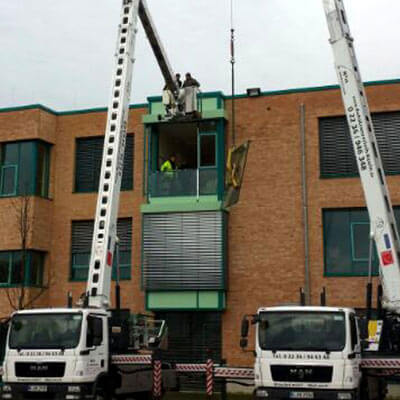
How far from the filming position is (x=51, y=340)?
15703 millimetres

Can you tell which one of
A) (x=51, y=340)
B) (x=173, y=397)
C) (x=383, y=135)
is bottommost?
(x=173, y=397)

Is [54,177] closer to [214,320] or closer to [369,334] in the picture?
[214,320]

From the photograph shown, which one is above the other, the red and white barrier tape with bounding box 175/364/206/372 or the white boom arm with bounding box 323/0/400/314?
the white boom arm with bounding box 323/0/400/314

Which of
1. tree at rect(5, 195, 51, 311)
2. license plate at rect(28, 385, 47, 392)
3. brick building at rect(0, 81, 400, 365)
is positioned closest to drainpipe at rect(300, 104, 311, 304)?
brick building at rect(0, 81, 400, 365)

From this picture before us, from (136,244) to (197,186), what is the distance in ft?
11.7

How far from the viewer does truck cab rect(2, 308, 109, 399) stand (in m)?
15.3

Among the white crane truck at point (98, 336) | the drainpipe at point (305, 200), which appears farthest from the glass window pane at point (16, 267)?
the drainpipe at point (305, 200)

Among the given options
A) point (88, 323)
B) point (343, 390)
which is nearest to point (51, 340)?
point (88, 323)

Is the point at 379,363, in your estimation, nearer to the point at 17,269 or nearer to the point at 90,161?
the point at 17,269

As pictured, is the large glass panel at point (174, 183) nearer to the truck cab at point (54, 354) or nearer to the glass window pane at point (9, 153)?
the glass window pane at point (9, 153)

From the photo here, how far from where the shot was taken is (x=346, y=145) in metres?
26.9

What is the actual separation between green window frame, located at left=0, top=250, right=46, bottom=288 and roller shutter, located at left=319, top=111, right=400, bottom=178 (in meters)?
12.1

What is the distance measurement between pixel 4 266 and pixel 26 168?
4.13m

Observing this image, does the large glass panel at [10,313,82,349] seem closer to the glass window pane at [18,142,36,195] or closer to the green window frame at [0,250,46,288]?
the green window frame at [0,250,46,288]
